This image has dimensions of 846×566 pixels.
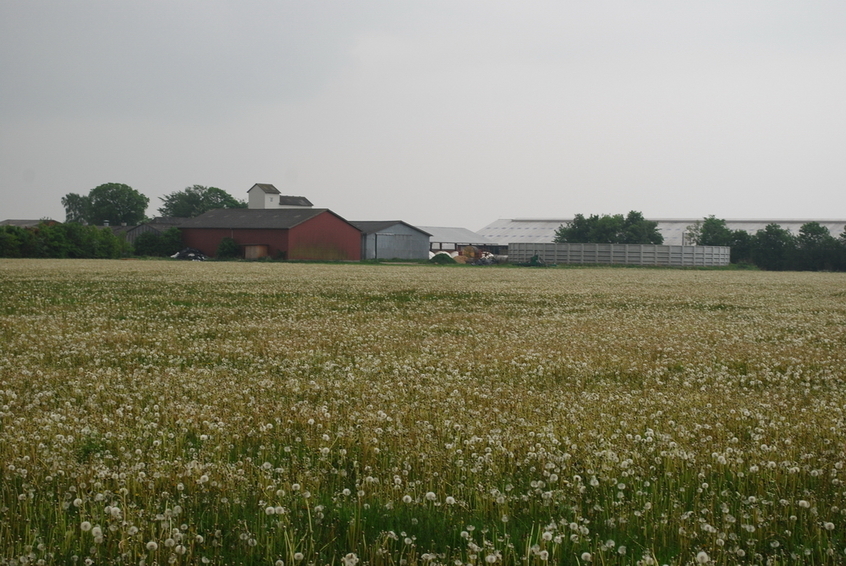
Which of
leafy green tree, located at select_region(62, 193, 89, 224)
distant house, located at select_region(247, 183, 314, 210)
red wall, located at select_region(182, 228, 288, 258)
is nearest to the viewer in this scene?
red wall, located at select_region(182, 228, 288, 258)

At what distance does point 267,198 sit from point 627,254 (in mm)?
65113

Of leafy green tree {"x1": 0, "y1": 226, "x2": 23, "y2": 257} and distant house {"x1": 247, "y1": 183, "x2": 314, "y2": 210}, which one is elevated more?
distant house {"x1": 247, "y1": 183, "x2": 314, "y2": 210}

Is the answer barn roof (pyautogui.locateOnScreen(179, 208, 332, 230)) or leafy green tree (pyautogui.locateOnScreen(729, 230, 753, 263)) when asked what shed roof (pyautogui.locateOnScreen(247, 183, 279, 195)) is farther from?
leafy green tree (pyautogui.locateOnScreen(729, 230, 753, 263))

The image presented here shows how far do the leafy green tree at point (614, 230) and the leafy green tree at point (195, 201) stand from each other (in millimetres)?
91720

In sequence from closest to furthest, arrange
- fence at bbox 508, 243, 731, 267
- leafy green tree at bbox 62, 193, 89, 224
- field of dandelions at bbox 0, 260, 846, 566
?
1. field of dandelions at bbox 0, 260, 846, 566
2. fence at bbox 508, 243, 731, 267
3. leafy green tree at bbox 62, 193, 89, 224

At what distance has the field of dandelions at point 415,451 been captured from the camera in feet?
13.3

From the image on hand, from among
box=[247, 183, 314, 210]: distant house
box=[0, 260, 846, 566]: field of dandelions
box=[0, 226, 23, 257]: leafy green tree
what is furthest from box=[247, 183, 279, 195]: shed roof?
box=[0, 260, 846, 566]: field of dandelions

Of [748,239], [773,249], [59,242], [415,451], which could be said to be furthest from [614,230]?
[415,451]

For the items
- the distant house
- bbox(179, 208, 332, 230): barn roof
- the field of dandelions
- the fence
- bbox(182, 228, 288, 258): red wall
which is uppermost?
the distant house

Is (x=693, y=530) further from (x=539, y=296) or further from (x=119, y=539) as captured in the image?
(x=539, y=296)

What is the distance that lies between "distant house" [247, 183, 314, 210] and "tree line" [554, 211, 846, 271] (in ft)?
163

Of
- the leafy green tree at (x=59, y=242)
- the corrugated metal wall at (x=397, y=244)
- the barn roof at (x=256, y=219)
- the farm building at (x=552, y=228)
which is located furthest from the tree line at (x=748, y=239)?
the leafy green tree at (x=59, y=242)

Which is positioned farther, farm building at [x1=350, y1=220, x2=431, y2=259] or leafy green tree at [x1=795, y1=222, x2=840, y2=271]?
farm building at [x1=350, y1=220, x2=431, y2=259]

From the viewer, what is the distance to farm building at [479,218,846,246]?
11669 centimetres
